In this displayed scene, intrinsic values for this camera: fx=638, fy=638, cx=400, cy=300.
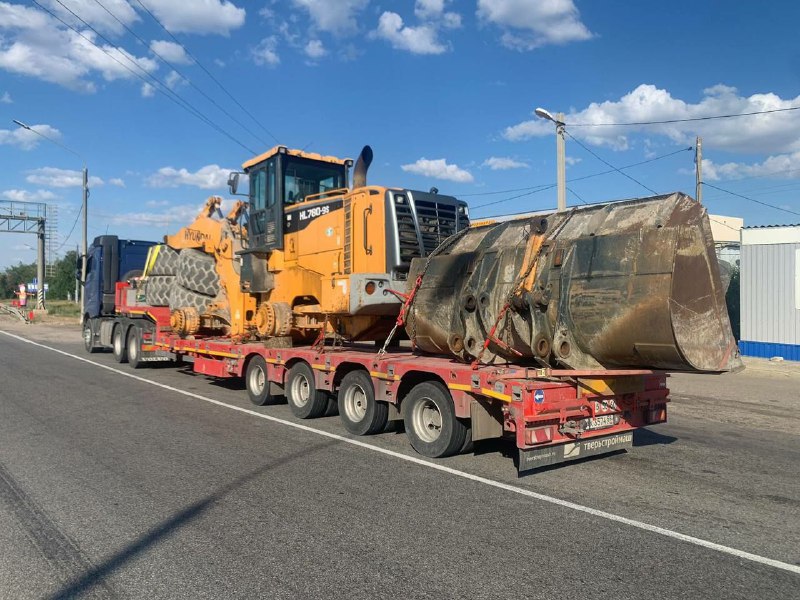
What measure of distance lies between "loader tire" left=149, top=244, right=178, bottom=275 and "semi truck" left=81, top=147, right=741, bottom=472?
3.68 m

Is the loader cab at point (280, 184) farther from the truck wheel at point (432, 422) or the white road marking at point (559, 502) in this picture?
the truck wheel at point (432, 422)

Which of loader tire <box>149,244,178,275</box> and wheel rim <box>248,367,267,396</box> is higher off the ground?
loader tire <box>149,244,178,275</box>

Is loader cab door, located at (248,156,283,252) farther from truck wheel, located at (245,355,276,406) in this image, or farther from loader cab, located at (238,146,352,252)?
truck wheel, located at (245,355,276,406)

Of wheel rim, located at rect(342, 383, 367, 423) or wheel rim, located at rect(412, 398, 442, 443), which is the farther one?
wheel rim, located at rect(342, 383, 367, 423)

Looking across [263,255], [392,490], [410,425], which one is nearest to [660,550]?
[392,490]

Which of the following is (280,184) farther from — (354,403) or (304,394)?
(354,403)

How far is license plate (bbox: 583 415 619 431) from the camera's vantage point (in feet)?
21.8

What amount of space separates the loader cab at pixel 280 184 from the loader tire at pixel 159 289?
13.7ft

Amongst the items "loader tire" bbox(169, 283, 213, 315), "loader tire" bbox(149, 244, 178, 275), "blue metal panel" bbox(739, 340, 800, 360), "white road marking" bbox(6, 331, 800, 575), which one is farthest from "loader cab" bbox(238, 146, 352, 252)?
"blue metal panel" bbox(739, 340, 800, 360)

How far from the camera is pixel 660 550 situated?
15.0 feet

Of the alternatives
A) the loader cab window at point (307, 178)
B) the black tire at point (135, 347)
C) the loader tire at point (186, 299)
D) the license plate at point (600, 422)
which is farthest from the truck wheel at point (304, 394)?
the black tire at point (135, 347)

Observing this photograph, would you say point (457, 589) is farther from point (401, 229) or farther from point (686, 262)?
point (401, 229)

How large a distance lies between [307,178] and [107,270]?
11516 millimetres

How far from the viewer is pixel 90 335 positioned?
69.4ft
